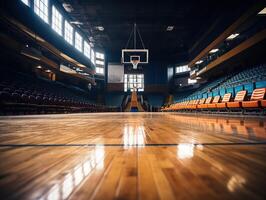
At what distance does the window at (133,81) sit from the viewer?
16.4 metres

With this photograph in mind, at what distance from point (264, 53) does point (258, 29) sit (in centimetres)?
156

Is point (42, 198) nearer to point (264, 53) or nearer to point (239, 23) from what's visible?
point (239, 23)

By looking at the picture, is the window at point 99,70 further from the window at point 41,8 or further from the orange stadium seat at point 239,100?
the orange stadium seat at point 239,100

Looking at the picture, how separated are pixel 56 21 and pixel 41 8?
132 cm

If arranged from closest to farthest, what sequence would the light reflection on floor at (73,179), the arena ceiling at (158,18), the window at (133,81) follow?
the light reflection on floor at (73,179)
the arena ceiling at (158,18)
the window at (133,81)

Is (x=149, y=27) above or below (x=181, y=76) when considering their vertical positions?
above

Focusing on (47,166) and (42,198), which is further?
(47,166)

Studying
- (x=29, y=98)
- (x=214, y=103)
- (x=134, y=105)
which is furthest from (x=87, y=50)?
(x=214, y=103)

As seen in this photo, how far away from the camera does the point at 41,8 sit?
23.8ft

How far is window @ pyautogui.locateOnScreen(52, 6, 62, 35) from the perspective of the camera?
8281 millimetres

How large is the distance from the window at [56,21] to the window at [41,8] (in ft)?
1.86

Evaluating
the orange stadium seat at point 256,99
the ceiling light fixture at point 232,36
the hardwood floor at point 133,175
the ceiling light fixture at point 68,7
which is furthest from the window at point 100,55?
the hardwood floor at point 133,175

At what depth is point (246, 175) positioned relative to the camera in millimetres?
485

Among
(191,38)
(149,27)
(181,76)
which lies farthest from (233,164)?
(181,76)
